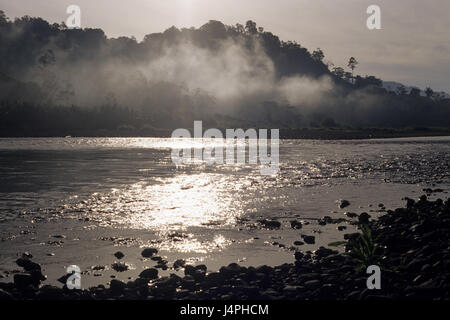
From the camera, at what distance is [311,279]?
51.7ft

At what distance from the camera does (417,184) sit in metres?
44.3

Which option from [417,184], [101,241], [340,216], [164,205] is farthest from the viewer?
[417,184]

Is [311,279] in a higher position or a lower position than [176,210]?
higher

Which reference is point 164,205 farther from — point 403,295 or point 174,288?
point 403,295

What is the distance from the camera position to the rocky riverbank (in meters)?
14.5

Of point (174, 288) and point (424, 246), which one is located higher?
point (424, 246)

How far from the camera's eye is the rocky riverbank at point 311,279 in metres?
14.5

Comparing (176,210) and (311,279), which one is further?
(176,210)

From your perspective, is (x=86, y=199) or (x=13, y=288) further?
(x=86, y=199)

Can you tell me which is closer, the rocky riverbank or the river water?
the rocky riverbank

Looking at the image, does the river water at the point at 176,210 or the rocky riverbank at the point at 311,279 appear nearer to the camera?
the rocky riverbank at the point at 311,279
